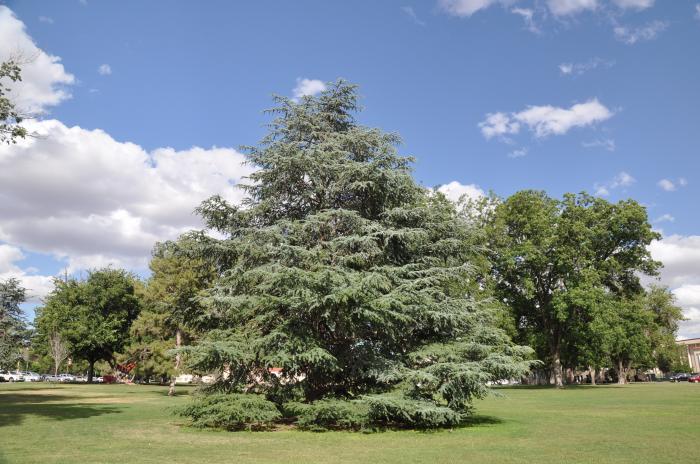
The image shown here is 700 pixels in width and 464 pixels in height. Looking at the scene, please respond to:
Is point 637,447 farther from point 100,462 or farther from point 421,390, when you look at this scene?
point 100,462

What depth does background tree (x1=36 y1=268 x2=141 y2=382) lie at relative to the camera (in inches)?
2082

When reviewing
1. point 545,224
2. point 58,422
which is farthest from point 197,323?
point 545,224

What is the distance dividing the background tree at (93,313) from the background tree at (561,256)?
37.0m

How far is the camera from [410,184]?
17984 millimetres

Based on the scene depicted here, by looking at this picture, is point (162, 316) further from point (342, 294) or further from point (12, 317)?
point (342, 294)

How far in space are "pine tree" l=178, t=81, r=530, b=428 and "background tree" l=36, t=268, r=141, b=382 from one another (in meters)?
39.2

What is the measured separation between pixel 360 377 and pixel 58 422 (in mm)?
9793

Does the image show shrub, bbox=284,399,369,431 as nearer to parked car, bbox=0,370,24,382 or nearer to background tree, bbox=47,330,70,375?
background tree, bbox=47,330,70,375

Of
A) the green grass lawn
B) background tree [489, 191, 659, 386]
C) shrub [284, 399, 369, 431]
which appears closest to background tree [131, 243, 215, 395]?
the green grass lawn

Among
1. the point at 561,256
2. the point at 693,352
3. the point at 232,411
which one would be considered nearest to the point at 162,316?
the point at 232,411

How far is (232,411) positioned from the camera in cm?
1446

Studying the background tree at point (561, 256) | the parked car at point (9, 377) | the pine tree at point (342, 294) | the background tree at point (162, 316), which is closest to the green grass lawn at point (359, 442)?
the pine tree at point (342, 294)

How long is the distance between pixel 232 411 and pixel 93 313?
1827 inches

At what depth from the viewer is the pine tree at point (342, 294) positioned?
47.9ft
